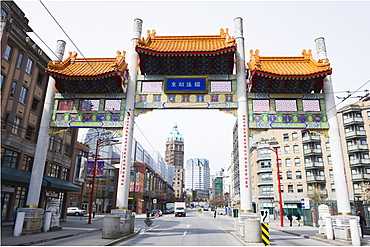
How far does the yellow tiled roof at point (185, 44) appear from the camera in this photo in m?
17.6

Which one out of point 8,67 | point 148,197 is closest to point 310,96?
point 8,67

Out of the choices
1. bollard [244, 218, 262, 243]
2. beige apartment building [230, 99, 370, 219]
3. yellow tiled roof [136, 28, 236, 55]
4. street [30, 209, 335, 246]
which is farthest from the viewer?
beige apartment building [230, 99, 370, 219]

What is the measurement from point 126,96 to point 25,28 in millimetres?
12948

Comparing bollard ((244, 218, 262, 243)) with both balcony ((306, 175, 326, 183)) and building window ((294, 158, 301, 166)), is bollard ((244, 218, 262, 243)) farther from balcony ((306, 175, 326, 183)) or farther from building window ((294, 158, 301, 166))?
building window ((294, 158, 301, 166))

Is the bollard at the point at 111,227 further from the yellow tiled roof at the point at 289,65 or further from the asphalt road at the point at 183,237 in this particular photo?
the yellow tiled roof at the point at 289,65

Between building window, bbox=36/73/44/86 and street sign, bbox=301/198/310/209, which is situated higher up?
building window, bbox=36/73/44/86

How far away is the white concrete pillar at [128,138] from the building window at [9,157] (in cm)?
1070

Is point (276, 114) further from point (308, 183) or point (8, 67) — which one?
point (308, 183)

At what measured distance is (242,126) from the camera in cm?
1745

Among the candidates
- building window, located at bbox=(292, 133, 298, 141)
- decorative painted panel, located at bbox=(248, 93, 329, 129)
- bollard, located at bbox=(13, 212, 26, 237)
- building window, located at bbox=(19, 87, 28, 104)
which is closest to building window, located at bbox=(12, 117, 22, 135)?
building window, located at bbox=(19, 87, 28, 104)

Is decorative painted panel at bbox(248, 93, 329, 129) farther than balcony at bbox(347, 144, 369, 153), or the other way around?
balcony at bbox(347, 144, 369, 153)

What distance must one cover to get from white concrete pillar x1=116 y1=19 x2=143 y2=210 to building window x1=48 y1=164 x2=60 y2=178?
561 inches

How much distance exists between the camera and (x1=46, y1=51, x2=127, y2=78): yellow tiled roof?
58.7 feet

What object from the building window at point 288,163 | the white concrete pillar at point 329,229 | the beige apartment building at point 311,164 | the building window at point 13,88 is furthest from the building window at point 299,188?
the building window at point 13,88
